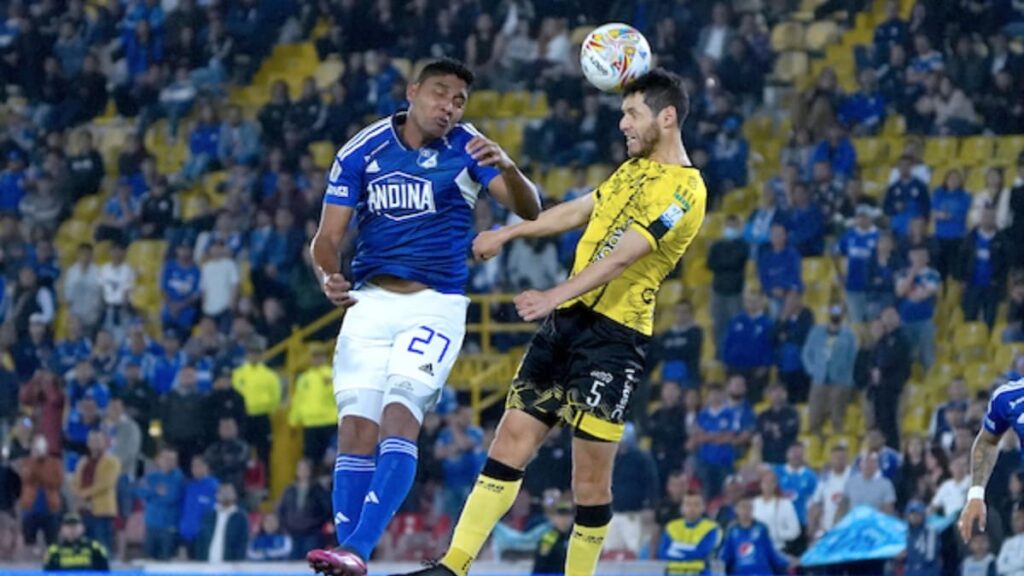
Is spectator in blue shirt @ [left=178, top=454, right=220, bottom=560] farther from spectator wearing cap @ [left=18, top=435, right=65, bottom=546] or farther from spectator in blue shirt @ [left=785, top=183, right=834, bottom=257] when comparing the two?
spectator in blue shirt @ [left=785, top=183, right=834, bottom=257]

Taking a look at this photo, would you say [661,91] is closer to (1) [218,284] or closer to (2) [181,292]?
(1) [218,284]

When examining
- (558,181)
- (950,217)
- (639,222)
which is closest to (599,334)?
(639,222)

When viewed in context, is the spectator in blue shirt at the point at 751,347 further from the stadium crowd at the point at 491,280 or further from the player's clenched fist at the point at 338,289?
the player's clenched fist at the point at 338,289

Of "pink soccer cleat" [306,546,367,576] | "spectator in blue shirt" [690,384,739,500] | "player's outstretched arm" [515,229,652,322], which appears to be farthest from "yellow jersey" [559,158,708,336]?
"spectator in blue shirt" [690,384,739,500]

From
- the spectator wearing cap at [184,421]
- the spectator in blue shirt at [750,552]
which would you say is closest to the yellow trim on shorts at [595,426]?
the spectator in blue shirt at [750,552]

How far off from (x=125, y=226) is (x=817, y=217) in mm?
7422

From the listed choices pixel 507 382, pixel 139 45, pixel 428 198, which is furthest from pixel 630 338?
pixel 139 45

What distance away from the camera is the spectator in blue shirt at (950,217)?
2014cm

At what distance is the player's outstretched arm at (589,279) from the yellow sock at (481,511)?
79cm

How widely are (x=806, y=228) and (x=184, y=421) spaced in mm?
6291

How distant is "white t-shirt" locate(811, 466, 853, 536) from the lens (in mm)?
17859

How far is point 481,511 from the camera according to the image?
9.27m

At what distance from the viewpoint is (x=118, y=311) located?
21906 millimetres

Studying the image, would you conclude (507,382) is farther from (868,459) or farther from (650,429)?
(868,459)
